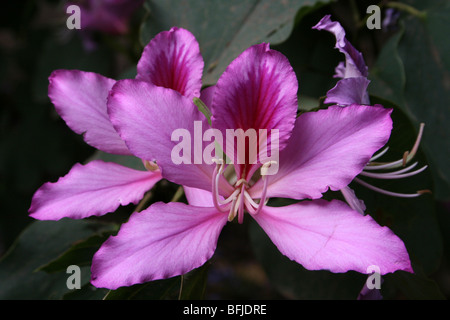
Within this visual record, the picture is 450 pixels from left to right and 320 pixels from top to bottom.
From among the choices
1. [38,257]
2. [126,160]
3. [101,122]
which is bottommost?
[38,257]

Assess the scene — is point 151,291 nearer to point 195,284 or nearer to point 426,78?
point 195,284

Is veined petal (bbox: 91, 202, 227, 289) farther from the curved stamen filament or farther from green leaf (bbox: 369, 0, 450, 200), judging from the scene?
green leaf (bbox: 369, 0, 450, 200)

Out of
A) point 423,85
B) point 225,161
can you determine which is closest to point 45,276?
point 225,161

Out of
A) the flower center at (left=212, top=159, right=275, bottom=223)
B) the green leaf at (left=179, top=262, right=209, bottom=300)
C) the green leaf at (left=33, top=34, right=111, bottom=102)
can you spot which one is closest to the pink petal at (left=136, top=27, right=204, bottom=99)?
the flower center at (left=212, top=159, right=275, bottom=223)

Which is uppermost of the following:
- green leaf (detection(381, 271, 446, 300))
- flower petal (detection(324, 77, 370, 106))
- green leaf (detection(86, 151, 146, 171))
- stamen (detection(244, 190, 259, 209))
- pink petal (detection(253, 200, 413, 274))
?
flower petal (detection(324, 77, 370, 106))

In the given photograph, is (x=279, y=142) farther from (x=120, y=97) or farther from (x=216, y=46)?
(x=216, y=46)

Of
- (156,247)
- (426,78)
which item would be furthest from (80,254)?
(426,78)

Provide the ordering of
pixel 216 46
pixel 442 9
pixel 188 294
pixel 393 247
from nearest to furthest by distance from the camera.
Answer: pixel 393 247 → pixel 188 294 → pixel 216 46 → pixel 442 9
